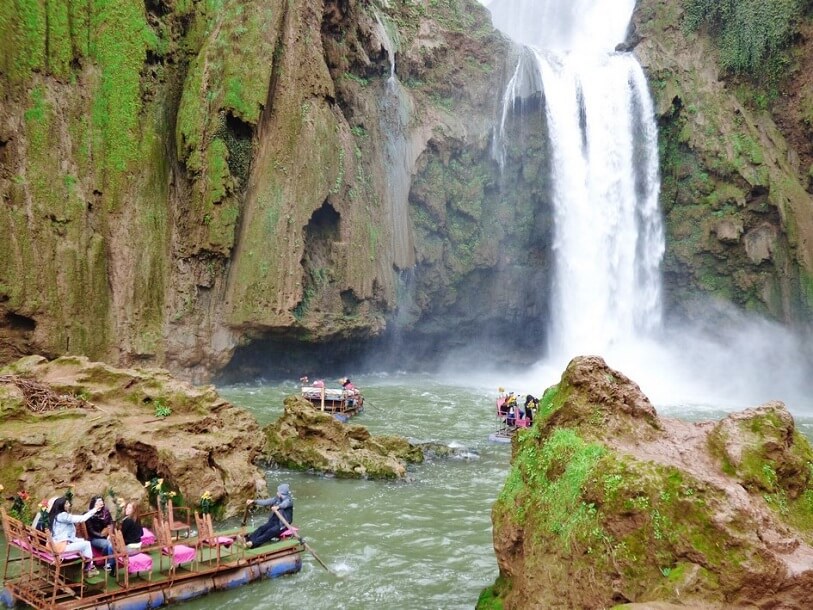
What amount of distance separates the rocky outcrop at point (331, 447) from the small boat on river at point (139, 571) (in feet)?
18.0

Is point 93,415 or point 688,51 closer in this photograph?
point 93,415

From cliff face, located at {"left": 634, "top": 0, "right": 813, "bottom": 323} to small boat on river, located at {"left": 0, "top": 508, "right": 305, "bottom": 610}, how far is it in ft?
116

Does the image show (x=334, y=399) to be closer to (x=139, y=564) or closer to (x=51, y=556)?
(x=139, y=564)

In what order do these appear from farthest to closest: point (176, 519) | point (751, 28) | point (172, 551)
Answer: point (751, 28), point (176, 519), point (172, 551)

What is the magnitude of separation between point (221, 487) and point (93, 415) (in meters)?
3.50

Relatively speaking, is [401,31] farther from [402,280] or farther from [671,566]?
[671,566]

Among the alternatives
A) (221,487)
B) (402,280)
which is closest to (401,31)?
(402,280)

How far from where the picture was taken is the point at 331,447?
18.2 metres

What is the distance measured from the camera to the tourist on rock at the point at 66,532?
32.6 feet

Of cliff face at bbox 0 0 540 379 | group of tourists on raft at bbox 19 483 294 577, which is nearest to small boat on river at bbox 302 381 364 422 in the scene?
cliff face at bbox 0 0 540 379

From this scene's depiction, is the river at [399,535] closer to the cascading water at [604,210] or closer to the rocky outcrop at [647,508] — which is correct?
the rocky outcrop at [647,508]

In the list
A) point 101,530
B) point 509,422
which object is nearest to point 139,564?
point 101,530

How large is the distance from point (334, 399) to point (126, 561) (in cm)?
1476

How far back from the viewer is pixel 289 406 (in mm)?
19125
